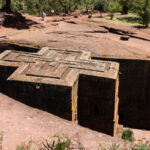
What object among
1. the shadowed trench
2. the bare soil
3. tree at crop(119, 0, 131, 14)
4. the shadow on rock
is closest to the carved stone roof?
the shadowed trench

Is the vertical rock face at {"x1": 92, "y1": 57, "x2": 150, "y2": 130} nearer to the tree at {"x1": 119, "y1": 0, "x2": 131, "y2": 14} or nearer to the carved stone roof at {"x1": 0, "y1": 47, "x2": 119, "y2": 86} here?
the carved stone roof at {"x1": 0, "y1": 47, "x2": 119, "y2": 86}

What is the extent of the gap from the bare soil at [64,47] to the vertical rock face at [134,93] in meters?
0.49

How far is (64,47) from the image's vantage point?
1219 centimetres

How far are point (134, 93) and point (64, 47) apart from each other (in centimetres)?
440

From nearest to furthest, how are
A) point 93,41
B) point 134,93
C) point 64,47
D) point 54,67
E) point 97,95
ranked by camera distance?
point 97,95, point 54,67, point 134,93, point 64,47, point 93,41

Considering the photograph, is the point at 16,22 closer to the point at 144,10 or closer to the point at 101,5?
the point at 101,5

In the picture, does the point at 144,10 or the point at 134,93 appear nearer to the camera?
the point at 134,93

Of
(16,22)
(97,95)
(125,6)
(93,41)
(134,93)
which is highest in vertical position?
(125,6)

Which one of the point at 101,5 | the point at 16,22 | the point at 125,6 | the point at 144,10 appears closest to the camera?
the point at 144,10

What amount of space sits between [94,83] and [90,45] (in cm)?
511

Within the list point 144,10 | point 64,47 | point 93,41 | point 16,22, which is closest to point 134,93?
point 93,41

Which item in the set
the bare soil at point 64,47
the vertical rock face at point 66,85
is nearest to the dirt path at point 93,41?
the bare soil at point 64,47

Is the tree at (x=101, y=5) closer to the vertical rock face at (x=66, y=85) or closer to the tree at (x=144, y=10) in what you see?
the tree at (x=144, y=10)

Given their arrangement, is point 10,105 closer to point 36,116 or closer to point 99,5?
point 36,116
